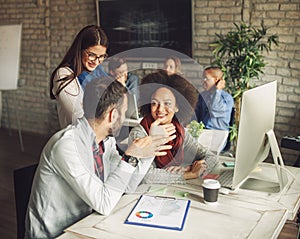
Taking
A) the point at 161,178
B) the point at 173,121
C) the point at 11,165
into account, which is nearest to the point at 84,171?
the point at 161,178

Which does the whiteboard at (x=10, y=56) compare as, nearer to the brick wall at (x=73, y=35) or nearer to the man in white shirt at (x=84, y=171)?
the brick wall at (x=73, y=35)

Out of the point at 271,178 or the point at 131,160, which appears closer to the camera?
the point at 131,160

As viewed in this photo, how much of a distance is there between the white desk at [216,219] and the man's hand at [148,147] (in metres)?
0.19

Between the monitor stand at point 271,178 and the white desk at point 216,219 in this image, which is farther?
the monitor stand at point 271,178

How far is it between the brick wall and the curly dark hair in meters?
2.15

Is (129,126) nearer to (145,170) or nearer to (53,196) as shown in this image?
(145,170)

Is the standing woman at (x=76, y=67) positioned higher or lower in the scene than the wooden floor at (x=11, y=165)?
higher

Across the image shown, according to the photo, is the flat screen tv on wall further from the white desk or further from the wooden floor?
the white desk

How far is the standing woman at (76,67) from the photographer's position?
223 centimetres

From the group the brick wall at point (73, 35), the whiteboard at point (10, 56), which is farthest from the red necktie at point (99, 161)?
the whiteboard at point (10, 56)

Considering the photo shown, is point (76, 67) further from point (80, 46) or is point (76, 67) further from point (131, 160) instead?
point (131, 160)

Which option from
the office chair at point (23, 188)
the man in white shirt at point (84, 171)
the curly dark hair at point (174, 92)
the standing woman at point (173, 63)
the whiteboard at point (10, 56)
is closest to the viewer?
the man in white shirt at point (84, 171)

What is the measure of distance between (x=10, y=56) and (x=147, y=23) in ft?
6.28

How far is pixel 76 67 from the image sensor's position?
2.27m
